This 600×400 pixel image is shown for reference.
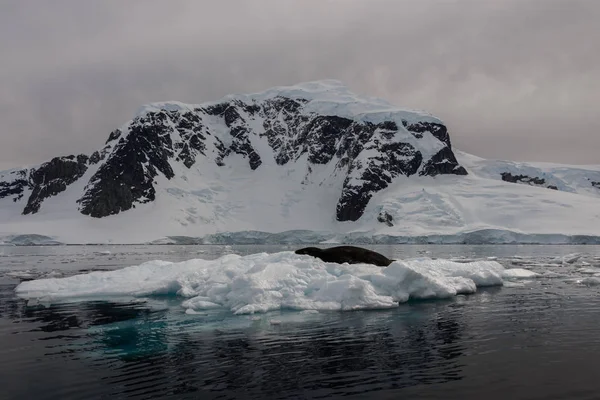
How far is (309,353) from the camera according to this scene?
16.1 meters

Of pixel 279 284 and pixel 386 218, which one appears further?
pixel 386 218

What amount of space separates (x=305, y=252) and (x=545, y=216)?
14402cm

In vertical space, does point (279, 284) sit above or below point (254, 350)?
above

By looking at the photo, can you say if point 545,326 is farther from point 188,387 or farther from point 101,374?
point 101,374

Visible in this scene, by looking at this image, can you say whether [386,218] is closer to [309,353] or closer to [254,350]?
[254,350]

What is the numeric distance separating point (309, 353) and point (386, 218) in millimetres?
167637

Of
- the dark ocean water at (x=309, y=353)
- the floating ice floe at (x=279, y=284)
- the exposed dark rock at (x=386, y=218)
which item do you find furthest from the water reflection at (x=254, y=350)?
the exposed dark rock at (x=386, y=218)

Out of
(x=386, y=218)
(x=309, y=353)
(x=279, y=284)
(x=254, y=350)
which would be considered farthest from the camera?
(x=386, y=218)

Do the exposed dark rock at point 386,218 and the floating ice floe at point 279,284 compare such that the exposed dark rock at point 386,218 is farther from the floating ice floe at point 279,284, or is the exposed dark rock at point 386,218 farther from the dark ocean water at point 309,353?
the dark ocean water at point 309,353

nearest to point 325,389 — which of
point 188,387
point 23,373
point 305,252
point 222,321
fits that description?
point 188,387

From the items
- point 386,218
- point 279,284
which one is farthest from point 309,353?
point 386,218

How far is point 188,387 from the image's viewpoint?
12625 millimetres

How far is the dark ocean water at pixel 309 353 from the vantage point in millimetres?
12401

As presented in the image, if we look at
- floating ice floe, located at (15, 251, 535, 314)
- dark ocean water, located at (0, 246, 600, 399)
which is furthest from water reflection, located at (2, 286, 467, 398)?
floating ice floe, located at (15, 251, 535, 314)
